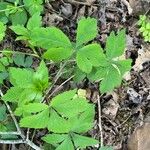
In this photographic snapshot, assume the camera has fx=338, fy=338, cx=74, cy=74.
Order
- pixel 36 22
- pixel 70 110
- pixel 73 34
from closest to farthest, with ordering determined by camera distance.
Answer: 1. pixel 70 110
2. pixel 36 22
3. pixel 73 34

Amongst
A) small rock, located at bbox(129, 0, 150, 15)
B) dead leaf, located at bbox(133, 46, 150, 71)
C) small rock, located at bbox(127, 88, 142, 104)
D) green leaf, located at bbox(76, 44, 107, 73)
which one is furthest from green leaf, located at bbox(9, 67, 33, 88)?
small rock, located at bbox(129, 0, 150, 15)

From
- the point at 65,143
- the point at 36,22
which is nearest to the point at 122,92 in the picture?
the point at 65,143

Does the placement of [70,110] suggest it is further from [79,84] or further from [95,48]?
[79,84]

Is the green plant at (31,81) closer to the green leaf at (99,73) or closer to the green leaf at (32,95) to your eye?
Result: the green leaf at (32,95)

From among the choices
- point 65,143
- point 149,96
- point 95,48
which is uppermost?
point 95,48

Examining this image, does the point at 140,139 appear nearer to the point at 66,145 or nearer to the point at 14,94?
the point at 66,145

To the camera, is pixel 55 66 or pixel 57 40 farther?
pixel 55 66

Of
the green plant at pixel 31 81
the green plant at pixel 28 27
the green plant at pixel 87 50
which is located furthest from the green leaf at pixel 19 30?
the green plant at pixel 31 81
